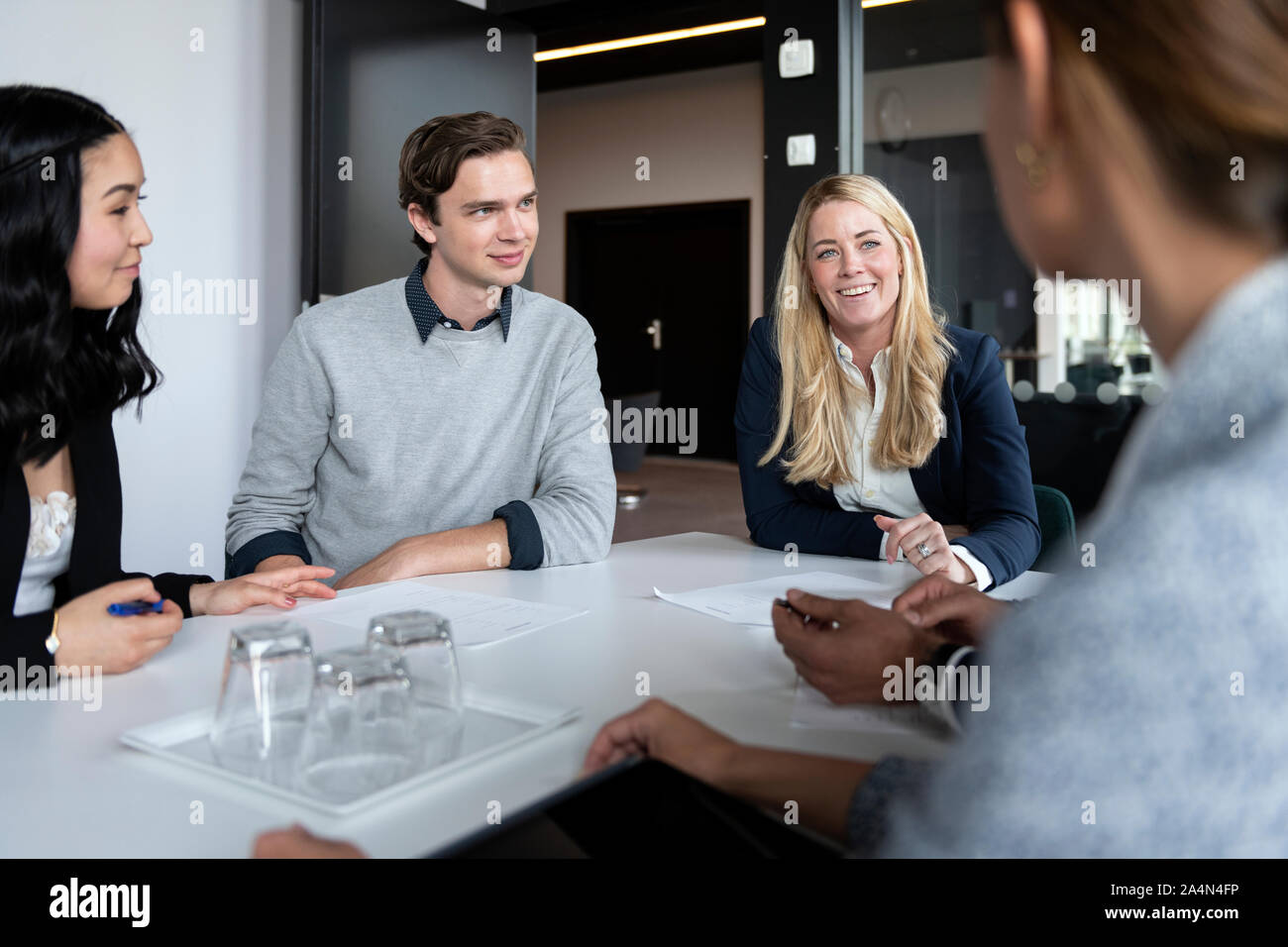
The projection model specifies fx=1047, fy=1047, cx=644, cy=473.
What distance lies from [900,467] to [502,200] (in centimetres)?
95

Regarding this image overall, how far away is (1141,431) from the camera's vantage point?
1.88 feet

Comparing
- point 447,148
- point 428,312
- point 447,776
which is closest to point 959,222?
point 447,148

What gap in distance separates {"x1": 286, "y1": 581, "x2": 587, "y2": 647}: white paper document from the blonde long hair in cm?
83

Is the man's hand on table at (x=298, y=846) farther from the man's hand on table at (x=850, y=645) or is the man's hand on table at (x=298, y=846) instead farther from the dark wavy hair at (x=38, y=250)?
the dark wavy hair at (x=38, y=250)

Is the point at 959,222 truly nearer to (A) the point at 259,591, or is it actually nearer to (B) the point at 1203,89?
(A) the point at 259,591

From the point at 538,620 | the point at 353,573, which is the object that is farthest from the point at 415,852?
the point at 353,573

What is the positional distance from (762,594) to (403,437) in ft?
2.68

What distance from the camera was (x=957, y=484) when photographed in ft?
6.71

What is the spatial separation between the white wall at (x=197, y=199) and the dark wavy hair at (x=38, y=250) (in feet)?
6.36

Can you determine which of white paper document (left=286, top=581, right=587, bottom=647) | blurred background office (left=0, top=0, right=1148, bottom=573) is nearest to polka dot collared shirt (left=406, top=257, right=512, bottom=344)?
white paper document (left=286, top=581, right=587, bottom=647)

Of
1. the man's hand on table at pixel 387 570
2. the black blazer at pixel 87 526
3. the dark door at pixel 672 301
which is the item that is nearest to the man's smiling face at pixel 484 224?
the man's hand on table at pixel 387 570

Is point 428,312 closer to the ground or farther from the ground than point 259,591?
farther from the ground

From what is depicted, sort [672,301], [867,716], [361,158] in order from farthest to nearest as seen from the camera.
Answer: [672,301] < [361,158] < [867,716]

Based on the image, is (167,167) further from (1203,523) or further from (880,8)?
(1203,523)
